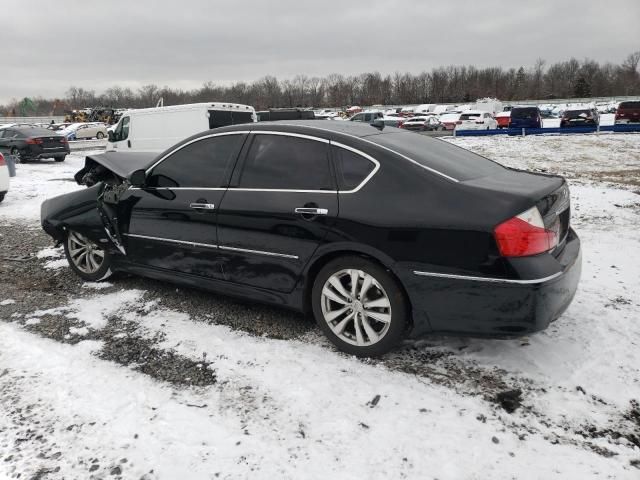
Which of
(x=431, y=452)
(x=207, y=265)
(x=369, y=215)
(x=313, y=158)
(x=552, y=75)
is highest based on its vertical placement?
(x=552, y=75)

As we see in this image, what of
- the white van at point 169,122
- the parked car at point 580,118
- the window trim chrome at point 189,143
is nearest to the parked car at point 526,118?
the parked car at point 580,118

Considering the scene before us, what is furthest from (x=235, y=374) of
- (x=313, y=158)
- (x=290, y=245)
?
(x=313, y=158)

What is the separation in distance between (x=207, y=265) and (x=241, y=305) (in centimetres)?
58

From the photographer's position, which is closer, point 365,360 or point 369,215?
point 369,215

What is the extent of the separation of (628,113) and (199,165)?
2650 centimetres

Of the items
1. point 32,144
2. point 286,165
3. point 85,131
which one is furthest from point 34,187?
point 85,131

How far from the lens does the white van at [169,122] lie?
12.5 m

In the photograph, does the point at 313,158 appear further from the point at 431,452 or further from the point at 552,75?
the point at 552,75

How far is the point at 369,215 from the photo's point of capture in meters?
3.19

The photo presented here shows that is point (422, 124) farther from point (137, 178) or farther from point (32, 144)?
point (137, 178)

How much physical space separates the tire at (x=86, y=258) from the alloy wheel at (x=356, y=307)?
2623 millimetres

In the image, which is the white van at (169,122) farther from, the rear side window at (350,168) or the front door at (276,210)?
the rear side window at (350,168)

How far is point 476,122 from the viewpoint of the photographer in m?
29.6

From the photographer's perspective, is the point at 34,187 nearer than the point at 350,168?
No
